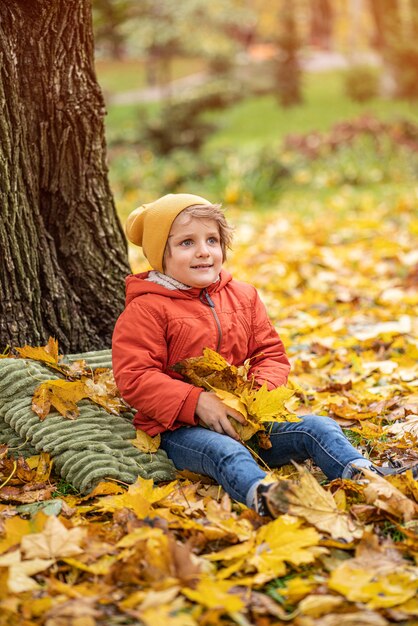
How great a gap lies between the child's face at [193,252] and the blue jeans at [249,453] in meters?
0.52

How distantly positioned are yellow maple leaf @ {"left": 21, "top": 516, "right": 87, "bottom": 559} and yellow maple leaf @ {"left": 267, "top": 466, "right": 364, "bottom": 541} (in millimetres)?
527

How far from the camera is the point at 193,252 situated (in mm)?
2713

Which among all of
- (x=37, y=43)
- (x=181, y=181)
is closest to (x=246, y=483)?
(x=37, y=43)

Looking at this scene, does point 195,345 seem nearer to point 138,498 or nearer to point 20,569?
point 138,498

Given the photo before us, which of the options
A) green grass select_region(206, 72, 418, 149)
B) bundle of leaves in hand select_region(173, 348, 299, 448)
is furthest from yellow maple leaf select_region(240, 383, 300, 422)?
green grass select_region(206, 72, 418, 149)

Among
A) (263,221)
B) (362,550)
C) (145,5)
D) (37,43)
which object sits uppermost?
(145,5)

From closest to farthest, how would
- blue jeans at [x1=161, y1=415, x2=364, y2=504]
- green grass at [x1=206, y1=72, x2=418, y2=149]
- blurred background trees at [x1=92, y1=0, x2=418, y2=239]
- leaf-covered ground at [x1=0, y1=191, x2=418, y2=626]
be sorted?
leaf-covered ground at [x1=0, y1=191, x2=418, y2=626] < blue jeans at [x1=161, y1=415, x2=364, y2=504] < blurred background trees at [x1=92, y1=0, x2=418, y2=239] < green grass at [x1=206, y1=72, x2=418, y2=149]

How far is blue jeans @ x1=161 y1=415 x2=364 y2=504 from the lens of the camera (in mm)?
2350

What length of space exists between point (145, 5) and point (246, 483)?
21.3 metres

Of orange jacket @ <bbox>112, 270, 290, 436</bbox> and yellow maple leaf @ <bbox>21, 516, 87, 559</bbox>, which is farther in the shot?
orange jacket @ <bbox>112, 270, 290, 436</bbox>

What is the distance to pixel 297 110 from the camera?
22281mm

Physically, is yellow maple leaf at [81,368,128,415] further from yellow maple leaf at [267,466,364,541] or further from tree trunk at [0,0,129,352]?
yellow maple leaf at [267,466,364,541]

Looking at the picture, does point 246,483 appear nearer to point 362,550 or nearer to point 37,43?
→ point 362,550

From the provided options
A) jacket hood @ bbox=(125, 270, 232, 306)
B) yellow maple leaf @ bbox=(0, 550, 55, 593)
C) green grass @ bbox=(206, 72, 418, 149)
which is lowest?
yellow maple leaf @ bbox=(0, 550, 55, 593)
